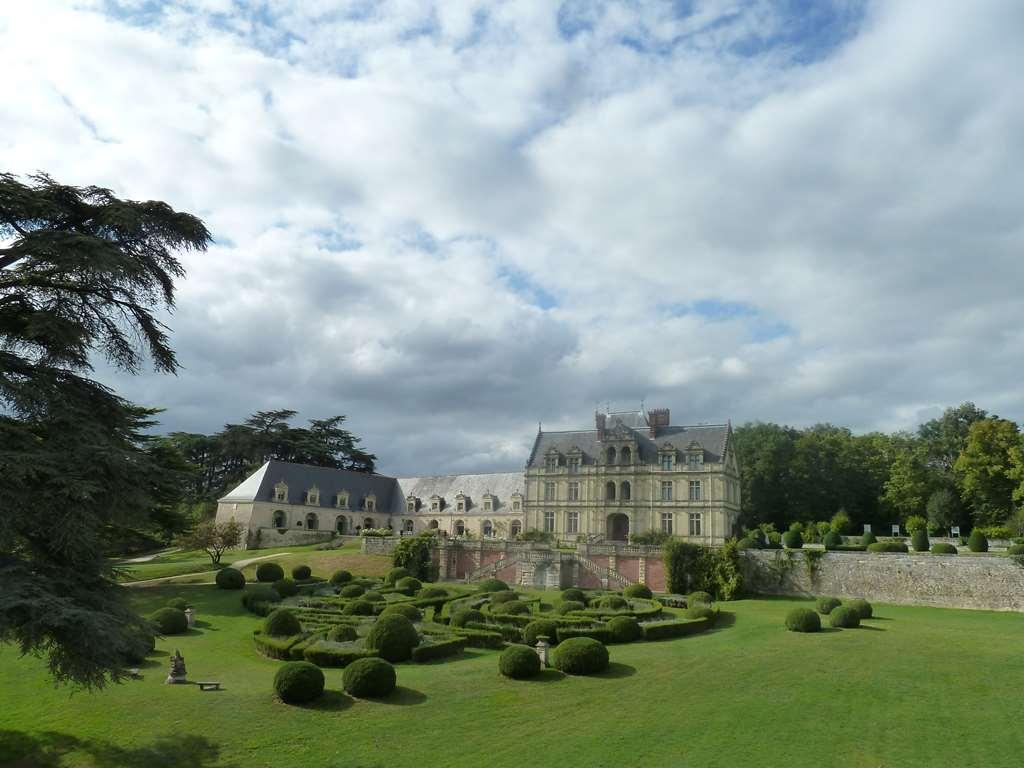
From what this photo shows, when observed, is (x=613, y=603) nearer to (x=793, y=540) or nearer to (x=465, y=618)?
(x=465, y=618)

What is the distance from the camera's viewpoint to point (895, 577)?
4041 cm

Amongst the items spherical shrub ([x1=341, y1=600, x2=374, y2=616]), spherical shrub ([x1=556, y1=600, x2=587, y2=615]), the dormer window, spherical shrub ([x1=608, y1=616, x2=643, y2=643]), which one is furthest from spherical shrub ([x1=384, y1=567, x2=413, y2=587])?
the dormer window

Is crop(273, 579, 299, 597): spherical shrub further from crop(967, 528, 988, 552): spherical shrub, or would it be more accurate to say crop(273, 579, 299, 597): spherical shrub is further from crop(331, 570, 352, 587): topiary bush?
crop(967, 528, 988, 552): spherical shrub

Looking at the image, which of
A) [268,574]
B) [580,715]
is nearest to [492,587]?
[268,574]

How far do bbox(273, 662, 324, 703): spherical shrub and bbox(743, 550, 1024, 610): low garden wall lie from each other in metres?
31.6

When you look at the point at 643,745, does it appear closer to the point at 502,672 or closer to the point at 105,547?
the point at 502,672

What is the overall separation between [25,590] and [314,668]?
9.97 metres

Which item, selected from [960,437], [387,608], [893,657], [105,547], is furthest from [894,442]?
[105,547]

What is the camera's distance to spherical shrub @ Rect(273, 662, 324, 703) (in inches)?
762

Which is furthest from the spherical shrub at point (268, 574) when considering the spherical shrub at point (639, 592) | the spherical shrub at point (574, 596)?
the spherical shrub at point (639, 592)

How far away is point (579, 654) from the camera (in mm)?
23297

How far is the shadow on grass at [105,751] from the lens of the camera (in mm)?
15859

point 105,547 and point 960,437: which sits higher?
point 960,437

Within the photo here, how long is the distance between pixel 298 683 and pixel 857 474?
2335 inches
